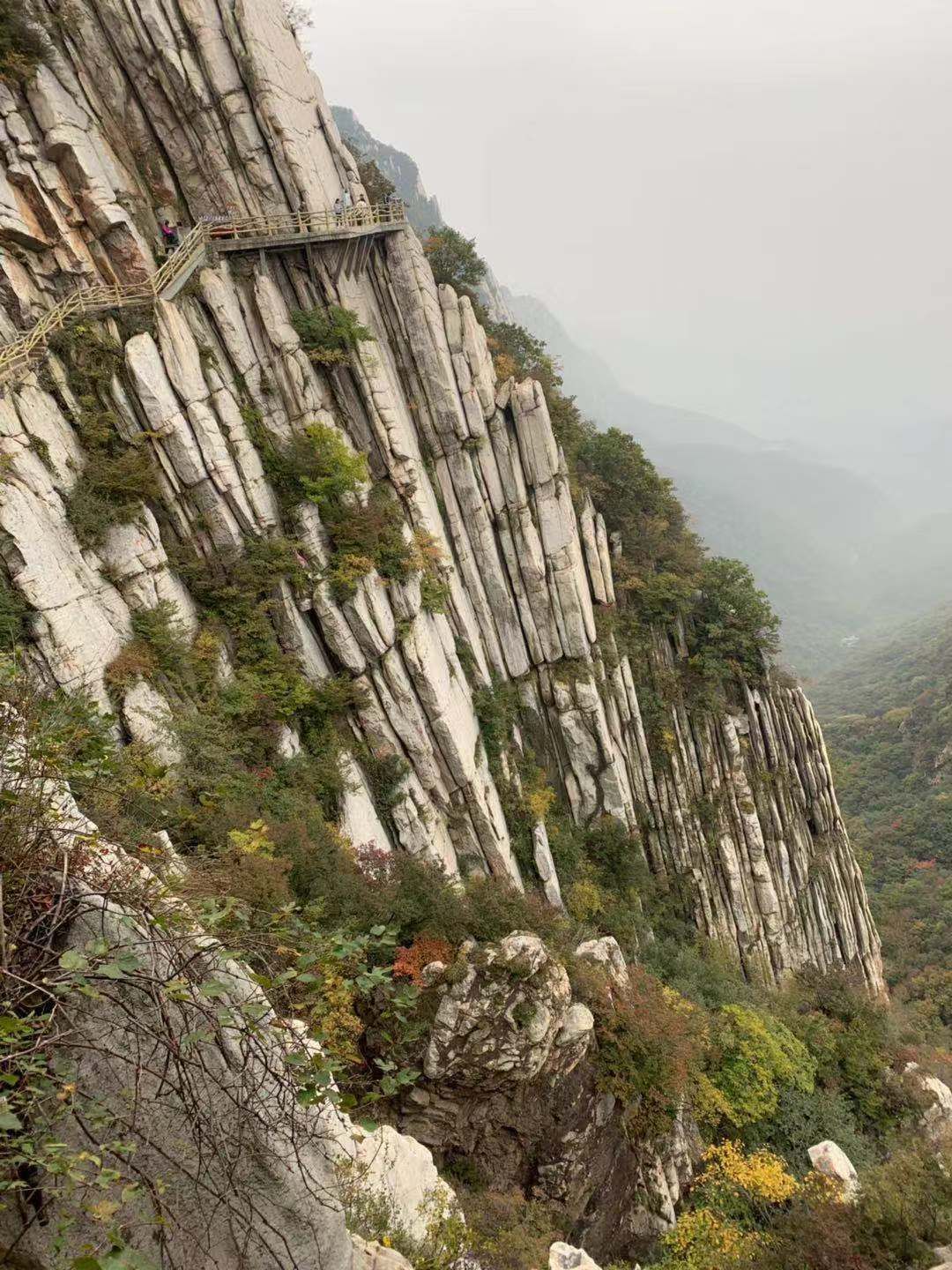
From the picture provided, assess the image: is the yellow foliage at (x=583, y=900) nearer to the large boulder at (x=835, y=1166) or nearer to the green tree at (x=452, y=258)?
the large boulder at (x=835, y=1166)

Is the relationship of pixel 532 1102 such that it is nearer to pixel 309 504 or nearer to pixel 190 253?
pixel 309 504

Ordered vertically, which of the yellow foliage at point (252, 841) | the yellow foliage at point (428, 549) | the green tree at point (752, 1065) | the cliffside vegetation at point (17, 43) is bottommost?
the green tree at point (752, 1065)

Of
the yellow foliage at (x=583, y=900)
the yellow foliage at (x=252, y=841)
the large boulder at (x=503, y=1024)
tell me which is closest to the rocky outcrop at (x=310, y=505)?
the yellow foliage at (x=583, y=900)

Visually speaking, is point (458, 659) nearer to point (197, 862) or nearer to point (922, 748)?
point (197, 862)

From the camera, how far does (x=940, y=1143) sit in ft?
37.7

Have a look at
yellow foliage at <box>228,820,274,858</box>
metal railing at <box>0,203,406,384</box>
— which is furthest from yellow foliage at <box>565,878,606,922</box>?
metal railing at <box>0,203,406,384</box>

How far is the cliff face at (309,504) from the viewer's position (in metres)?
14.8

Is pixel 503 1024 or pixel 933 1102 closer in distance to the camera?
pixel 503 1024

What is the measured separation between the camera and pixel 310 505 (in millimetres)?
18391

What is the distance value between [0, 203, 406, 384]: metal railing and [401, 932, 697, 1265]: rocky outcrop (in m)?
17.2

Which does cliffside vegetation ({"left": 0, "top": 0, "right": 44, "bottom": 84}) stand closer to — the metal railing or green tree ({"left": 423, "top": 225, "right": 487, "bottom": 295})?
the metal railing

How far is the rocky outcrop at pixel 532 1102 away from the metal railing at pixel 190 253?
1722cm

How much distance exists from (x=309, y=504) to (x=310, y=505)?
60mm

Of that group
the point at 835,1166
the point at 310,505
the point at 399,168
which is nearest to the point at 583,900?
the point at 835,1166
